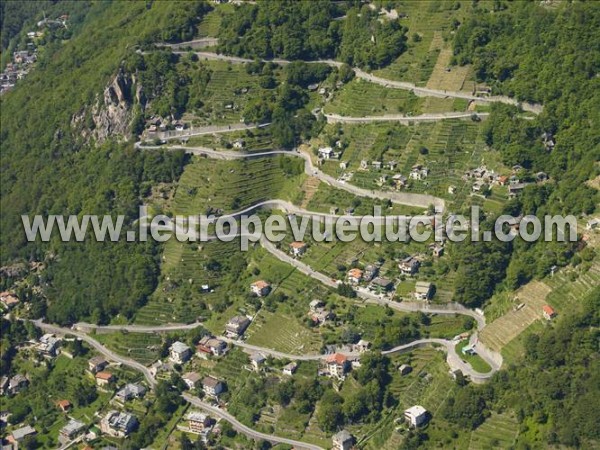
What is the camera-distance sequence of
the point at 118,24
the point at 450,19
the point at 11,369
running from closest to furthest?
1. the point at 11,369
2. the point at 450,19
3. the point at 118,24

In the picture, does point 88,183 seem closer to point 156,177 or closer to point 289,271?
point 156,177

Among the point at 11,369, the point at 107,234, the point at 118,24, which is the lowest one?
the point at 11,369

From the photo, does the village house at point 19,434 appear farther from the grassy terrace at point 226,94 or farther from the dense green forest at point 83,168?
the grassy terrace at point 226,94

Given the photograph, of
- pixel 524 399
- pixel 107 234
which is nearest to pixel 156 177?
pixel 107 234

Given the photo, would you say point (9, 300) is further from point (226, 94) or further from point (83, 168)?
point (226, 94)

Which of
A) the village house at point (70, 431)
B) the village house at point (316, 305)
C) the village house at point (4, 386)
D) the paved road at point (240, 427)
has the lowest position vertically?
the village house at point (4, 386)

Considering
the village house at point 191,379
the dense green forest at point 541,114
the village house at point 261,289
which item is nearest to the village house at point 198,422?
the village house at point 191,379
